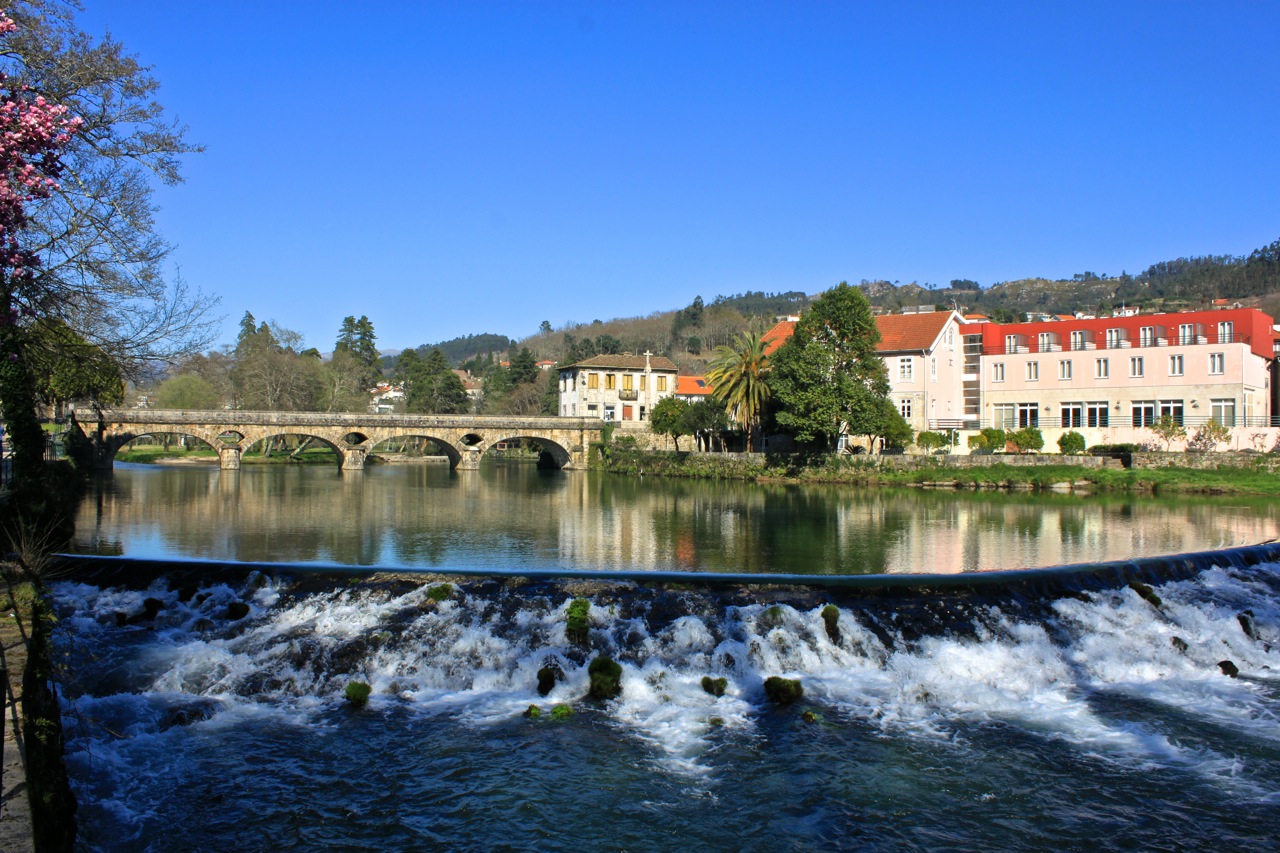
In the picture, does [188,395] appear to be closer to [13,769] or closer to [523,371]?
[523,371]

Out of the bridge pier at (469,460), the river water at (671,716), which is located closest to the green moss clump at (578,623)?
the river water at (671,716)

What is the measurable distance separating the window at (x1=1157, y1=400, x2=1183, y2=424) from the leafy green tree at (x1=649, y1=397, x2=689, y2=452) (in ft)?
89.7

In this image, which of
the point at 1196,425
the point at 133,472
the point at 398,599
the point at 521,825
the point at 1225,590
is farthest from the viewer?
the point at 133,472

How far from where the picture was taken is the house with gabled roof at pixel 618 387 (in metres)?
74.5

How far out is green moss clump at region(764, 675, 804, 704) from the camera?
1266cm

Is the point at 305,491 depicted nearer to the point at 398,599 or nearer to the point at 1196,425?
the point at 398,599

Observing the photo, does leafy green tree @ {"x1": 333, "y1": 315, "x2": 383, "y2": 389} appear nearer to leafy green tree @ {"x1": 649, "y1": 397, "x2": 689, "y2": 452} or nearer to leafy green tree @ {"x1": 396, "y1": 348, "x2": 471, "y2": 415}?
leafy green tree @ {"x1": 396, "y1": 348, "x2": 471, "y2": 415}

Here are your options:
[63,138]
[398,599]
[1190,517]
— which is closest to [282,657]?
[398,599]

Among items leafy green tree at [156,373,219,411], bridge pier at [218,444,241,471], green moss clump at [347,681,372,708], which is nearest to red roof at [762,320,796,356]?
bridge pier at [218,444,241,471]

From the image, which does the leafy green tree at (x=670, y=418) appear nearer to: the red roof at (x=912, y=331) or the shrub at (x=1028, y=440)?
the red roof at (x=912, y=331)

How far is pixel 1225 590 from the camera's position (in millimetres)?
17828

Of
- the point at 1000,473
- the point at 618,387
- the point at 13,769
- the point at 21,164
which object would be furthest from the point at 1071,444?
the point at 13,769

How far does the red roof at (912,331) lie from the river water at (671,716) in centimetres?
3757

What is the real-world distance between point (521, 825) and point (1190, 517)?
30.2m
